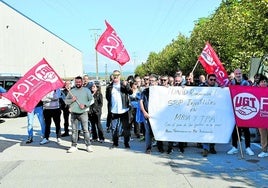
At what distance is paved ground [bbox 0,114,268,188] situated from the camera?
6734 millimetres

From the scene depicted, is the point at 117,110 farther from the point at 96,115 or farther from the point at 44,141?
the point at 44,141

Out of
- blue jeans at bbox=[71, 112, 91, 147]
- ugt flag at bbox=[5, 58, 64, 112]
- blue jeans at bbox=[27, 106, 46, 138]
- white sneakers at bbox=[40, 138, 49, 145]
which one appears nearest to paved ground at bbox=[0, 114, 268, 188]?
blue jeans at bbox=[71, 112, 91, 147]

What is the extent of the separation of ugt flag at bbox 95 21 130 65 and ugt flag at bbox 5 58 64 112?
1.69m

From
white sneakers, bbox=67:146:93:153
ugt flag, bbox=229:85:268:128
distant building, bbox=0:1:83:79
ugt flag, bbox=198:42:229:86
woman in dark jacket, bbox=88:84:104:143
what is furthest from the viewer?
distant building, bbox=0:1:83:79

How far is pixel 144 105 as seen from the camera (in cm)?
940

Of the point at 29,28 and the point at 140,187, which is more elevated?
the point at 29,28

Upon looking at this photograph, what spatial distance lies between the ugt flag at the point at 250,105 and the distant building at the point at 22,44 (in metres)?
34.4

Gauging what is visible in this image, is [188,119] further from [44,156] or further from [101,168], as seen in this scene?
[44,156]

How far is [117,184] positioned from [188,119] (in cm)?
312

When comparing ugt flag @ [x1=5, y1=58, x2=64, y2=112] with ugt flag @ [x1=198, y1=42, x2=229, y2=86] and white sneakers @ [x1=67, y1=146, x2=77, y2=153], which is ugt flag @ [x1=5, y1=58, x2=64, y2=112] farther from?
ugt flag @ [x1=198, y1=42, x2=229, y2=86]

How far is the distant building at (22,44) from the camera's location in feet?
141

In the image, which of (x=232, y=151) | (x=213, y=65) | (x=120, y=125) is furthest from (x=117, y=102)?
(x=213, y=65)

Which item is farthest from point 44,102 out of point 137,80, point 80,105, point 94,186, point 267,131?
point 267,131

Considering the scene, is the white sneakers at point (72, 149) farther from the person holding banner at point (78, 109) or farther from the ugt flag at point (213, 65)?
the ugt flag at point (213, 65)
